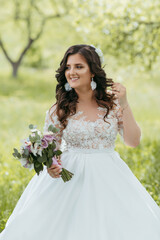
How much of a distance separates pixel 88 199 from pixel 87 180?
205 millimetres

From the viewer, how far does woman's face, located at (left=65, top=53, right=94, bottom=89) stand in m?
3.71

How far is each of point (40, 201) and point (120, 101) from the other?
1296mm

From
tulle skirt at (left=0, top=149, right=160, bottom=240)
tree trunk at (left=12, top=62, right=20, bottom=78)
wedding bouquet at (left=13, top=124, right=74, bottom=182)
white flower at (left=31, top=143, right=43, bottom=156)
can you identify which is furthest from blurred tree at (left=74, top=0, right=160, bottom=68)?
tree trunk at (left=12, top=62, right=20, bottom=78)

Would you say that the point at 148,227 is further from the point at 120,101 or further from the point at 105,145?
the point at 120,101

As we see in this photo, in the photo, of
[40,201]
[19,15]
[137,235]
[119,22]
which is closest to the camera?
[137,235]

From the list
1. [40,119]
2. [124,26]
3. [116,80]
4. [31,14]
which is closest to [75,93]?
[124,26]

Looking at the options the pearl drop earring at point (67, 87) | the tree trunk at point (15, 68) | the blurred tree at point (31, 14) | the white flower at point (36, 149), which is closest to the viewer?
the white flower at point (36, 149)

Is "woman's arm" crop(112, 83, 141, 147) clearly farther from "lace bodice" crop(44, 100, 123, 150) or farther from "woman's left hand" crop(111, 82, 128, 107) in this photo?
"lace bodice" crop(44, 100, 123, 150)

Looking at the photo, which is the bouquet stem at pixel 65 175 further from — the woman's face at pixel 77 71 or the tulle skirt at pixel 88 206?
the woman's face at pixel 77 71

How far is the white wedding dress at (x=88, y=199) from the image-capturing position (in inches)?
130

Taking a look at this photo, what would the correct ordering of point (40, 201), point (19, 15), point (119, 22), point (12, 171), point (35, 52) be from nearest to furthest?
point (40, 201) → point (12, 171) → point (119, 22) → point (19, 15) → point (35, 52)

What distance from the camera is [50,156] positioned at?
328cm

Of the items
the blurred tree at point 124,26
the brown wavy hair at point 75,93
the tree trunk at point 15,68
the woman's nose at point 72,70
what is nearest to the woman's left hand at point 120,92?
the brown wavy hair at point 75,93

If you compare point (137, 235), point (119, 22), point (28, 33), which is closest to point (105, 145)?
point (137, 235)
